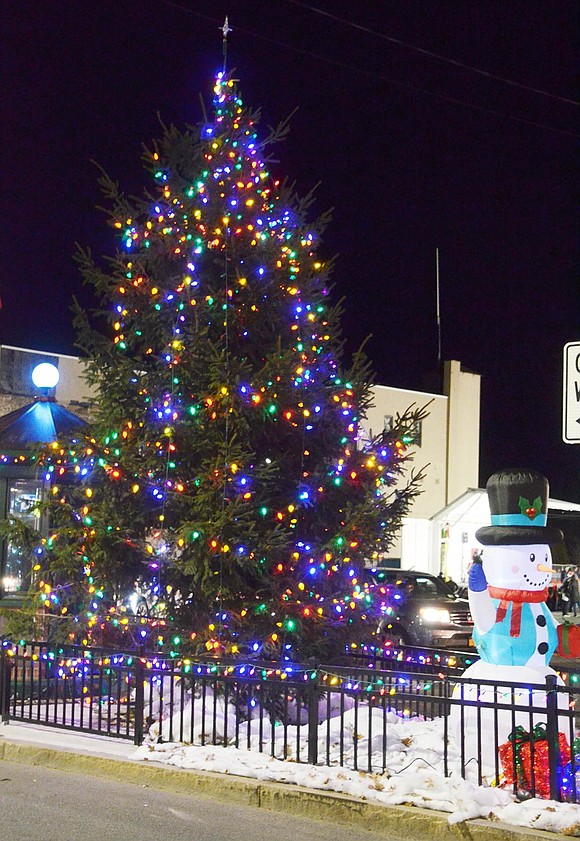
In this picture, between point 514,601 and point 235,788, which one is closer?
point 235,788

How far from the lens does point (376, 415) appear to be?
111 ft

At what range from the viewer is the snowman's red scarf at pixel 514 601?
8289mm

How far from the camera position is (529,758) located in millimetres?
7012

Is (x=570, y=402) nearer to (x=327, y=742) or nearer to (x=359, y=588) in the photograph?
(x=327, y=742)

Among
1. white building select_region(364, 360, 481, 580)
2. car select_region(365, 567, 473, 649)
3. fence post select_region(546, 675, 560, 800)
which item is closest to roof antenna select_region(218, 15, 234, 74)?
fence post select_region(546, 675, 560, 800)

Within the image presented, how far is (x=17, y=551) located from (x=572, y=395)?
848cm

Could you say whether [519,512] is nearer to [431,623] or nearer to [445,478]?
[431,623]

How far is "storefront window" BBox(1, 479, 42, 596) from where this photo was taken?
13.4 m

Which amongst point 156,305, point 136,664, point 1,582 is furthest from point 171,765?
point 1,582

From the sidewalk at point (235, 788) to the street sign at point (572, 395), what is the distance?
2.77 meters

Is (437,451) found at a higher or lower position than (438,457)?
higher

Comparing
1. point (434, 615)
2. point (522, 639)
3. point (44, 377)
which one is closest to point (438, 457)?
point (434, 615)

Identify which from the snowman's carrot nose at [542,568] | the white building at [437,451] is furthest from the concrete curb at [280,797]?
the white building at [437,451]

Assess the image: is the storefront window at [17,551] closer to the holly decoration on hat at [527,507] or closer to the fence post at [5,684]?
the fence post at [5,684]
